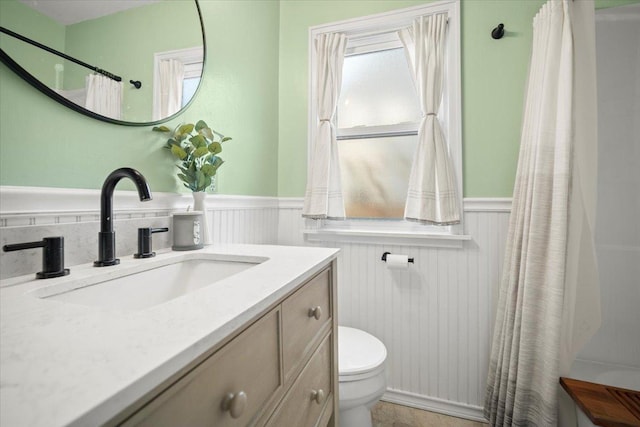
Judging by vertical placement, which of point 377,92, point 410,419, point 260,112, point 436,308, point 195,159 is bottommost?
point 410,419

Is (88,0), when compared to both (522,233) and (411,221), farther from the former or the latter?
(522,233)

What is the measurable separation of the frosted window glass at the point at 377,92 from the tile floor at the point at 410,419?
1574 mm

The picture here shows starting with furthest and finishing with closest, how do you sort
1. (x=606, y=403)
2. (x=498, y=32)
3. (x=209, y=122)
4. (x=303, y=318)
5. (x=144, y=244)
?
(x=498, y=32) < (x=209, y=122) < (x=606, y=403) < (x=144, y=244) < (x=303, y=318)

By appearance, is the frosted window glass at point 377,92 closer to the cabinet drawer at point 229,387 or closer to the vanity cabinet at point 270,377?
the vanity cabinet at point 270,377

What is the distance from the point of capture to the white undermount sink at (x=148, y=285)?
0.61 m

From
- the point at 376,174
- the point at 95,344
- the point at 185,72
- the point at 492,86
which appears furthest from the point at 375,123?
the point at 95,344

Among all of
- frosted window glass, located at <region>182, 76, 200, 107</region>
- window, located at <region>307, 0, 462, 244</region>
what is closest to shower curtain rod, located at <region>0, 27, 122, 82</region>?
frosted window glass, located at <region>182, 76, 200, 107</region>

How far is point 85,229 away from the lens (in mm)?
760

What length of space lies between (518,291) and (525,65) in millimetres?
1078

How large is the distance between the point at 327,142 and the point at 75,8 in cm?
117

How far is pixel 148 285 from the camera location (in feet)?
2.54

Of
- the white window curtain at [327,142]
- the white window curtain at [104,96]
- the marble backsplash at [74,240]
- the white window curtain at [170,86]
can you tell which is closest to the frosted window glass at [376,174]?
the white window curtain at [327,142]

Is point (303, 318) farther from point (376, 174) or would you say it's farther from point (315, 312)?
point (376, 174)

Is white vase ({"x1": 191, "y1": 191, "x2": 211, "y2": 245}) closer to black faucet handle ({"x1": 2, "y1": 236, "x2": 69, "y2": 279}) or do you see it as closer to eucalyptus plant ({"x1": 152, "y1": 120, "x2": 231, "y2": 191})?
eucalyptus plant ({"x1": 152, "y1": 120, "x2": 231, "y2": 191})
